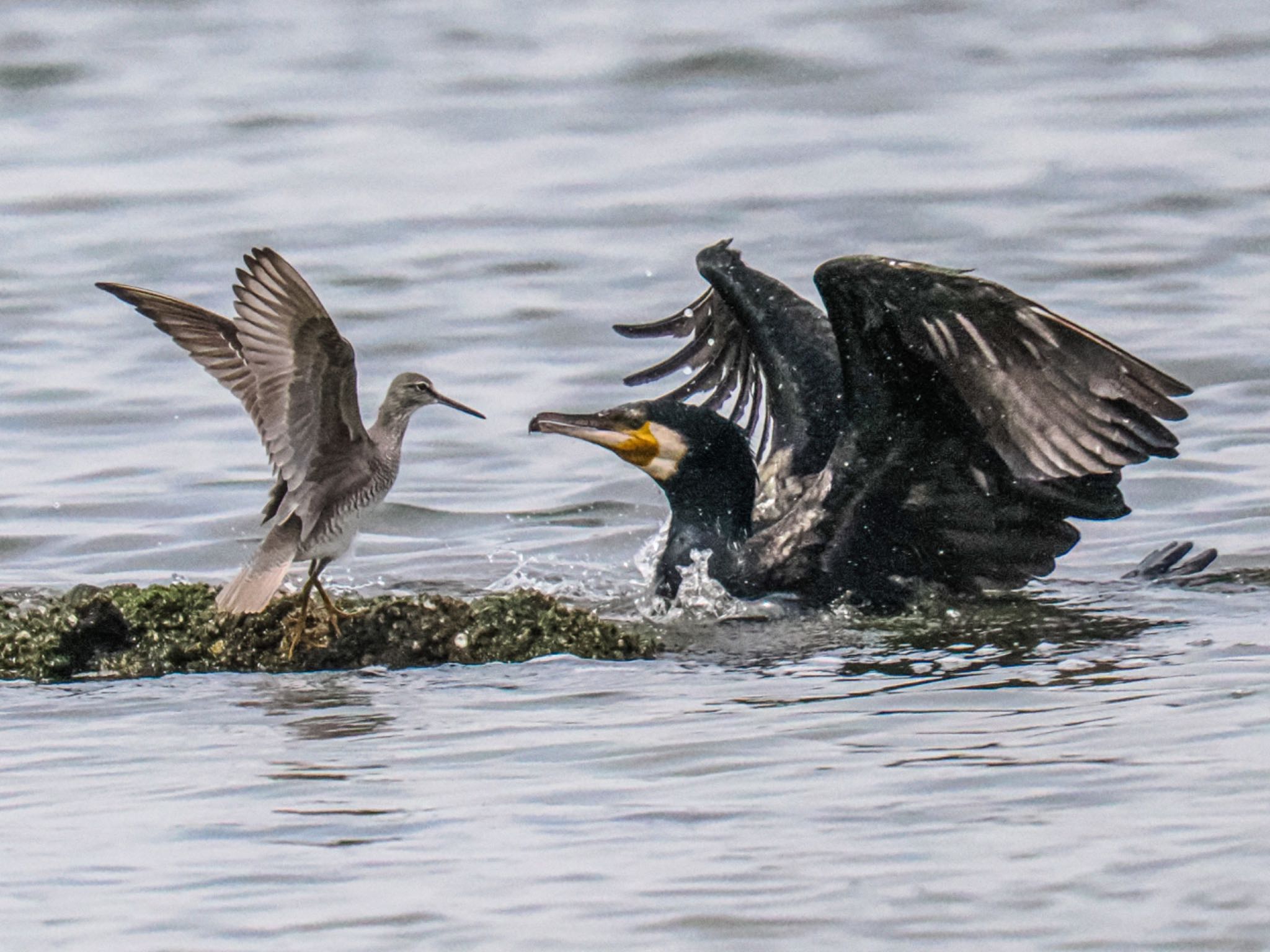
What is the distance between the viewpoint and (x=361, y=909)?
4.93 m

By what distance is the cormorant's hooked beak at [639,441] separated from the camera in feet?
26.7

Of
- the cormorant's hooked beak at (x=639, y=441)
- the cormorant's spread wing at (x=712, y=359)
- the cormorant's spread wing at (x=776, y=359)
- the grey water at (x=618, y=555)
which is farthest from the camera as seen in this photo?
the cormorant's spread wing at (x=712, y=359)

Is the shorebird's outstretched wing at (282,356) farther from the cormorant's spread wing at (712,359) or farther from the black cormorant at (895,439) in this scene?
the cormorant's spread wing at (712,359)

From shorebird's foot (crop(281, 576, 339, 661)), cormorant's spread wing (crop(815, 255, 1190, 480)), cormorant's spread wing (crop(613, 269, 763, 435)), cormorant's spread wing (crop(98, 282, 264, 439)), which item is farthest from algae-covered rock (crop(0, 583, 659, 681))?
cormorant's spread wing (crop(613, 269, 763, 435))

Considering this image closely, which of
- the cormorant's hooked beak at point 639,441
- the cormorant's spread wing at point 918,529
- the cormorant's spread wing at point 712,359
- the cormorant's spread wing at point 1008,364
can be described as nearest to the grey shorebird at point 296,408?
the cormorant's hooked beak at point 639,441

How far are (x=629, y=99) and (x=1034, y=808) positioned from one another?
503 inches

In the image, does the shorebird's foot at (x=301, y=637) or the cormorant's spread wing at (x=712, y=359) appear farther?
the cormorant's spread wing at (x=712, y=359)

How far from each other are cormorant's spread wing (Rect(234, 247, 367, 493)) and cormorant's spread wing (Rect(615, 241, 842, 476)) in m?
2.29

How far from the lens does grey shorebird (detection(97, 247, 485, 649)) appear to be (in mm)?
6316

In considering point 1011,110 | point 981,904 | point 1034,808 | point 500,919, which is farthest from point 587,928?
point 1011,110

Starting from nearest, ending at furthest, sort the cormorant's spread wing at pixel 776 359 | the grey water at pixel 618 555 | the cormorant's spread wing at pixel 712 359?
the grey water at pixel 618 555 < the cormorant's spread wing at pixel 776 359 < the cormorant's spread wing at pixel 712 359

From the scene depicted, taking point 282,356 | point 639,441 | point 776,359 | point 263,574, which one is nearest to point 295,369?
point 282,356

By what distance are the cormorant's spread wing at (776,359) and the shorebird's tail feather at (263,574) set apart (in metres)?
2.39

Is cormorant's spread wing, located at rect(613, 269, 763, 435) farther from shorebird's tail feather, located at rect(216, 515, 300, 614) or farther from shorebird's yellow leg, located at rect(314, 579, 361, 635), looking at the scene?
shorebird's tail feather, located at rect(216, 515, 300, 614)
